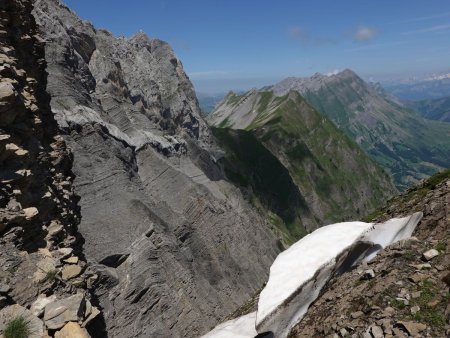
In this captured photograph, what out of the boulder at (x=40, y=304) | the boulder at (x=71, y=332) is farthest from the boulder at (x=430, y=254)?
the boulder at (x=40, y=304)

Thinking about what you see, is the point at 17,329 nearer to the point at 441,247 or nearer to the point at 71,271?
the point at 71,271

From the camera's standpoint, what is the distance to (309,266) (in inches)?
696

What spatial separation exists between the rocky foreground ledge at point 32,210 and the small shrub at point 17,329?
0.04 meters

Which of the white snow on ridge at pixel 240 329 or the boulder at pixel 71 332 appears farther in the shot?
the white snow on ridge at pixel 240 329

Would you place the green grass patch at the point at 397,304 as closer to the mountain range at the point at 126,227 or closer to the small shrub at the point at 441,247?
the mountain range at the point at 126,227

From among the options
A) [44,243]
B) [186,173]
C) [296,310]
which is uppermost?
[44,243]

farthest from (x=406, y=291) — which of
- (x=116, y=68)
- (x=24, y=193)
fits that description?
(x=116, y=68)

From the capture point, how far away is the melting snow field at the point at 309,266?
1639cm

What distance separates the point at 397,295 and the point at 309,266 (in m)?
4.65

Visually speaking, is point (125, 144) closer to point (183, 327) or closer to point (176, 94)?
point (183, 327)

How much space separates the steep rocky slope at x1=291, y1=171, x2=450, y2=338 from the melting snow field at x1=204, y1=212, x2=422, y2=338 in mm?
544

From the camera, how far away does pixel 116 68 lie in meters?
93.8

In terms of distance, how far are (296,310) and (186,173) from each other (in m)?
78.4

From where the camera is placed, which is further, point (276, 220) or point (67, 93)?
point (276, 220)
